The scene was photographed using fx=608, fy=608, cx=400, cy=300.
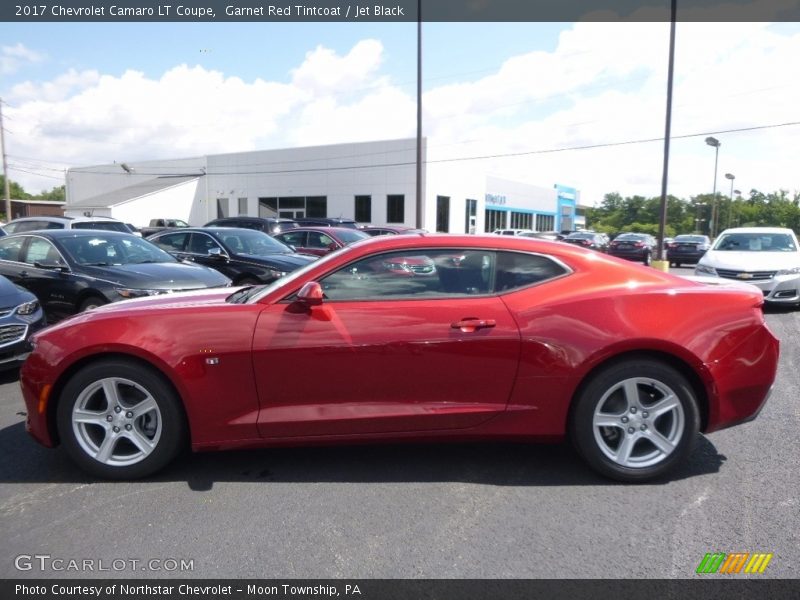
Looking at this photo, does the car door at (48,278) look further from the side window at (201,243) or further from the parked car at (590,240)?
the parked car at (590,240)

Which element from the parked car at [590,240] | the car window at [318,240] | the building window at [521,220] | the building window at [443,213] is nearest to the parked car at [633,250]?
the parked car at [590,240]

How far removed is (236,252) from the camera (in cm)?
1111

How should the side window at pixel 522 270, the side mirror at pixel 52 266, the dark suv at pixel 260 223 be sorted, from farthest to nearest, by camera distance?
1. the dark suv at pixel 260 223
2. the side mirror at pixel 52 266
3. the side window at pixel 522 270

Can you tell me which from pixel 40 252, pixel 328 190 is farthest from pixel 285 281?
pixel 328 190

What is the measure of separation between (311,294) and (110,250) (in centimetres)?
624

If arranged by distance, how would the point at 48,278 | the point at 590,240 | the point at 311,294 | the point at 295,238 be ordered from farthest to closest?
1. the point at 590,240
2. the point at 295,238
3. the point at 48,278
4. the point at 311,294

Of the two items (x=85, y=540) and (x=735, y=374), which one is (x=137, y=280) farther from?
(x=735, y=374)

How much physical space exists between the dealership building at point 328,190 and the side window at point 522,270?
2829cm

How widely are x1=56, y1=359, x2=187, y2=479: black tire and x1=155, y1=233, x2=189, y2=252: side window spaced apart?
8.44 meters

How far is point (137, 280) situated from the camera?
307 inches

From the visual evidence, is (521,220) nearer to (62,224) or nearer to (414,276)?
(62,224)

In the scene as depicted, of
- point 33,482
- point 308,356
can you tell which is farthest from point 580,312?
point 33,482

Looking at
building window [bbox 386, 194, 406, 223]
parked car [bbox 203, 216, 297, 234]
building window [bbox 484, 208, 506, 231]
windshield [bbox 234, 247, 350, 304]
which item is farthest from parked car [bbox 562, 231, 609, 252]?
windshield [bbox 234, 247, 350, 304]

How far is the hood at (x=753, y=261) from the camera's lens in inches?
433
